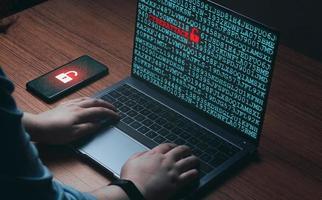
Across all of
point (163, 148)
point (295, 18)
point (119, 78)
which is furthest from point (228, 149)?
point (295, 18)

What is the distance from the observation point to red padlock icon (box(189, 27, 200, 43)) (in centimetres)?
119

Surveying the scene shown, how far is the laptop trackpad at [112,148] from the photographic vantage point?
3.71ft

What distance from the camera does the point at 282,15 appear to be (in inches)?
64.1

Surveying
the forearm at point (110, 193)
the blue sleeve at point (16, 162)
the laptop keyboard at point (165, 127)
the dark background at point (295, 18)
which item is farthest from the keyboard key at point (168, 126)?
the dark background at point (295, 18)

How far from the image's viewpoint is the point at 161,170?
111 centimetres

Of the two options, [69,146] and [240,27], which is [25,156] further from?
[240,27]

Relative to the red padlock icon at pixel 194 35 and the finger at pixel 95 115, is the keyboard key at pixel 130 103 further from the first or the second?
the red padlock icon at pixel 194 35

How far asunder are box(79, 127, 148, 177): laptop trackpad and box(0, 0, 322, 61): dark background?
0.60 meters

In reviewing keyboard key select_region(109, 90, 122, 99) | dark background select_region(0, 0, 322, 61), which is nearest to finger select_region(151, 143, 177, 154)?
keyboard key select_region(109, 90, 122, 99)

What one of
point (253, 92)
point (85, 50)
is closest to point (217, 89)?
point (253, 92)

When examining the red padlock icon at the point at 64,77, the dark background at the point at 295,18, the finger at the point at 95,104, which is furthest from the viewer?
the dark background at the point at 295,18

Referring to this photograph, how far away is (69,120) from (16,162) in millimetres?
323

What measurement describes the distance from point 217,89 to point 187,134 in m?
0.11

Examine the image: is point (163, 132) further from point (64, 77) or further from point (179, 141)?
point (64, 77)
